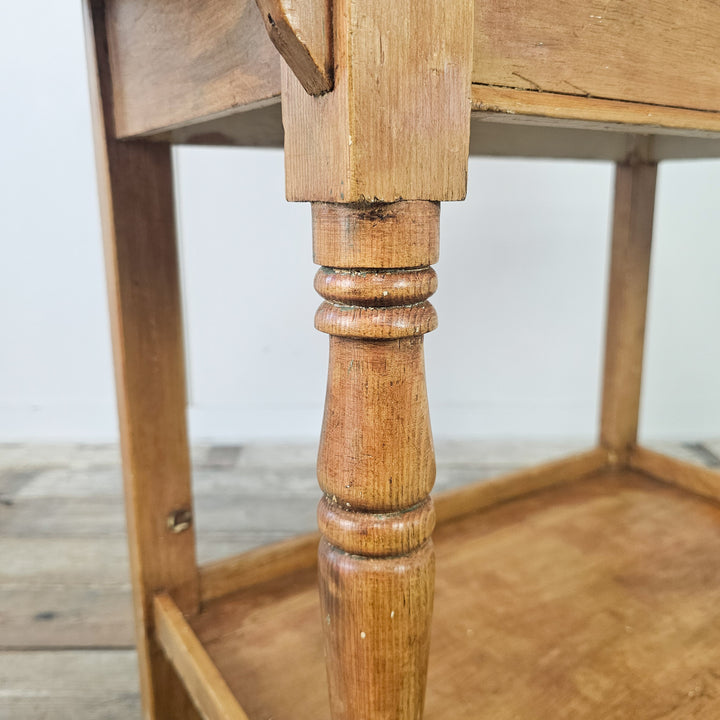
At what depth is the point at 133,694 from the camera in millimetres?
816

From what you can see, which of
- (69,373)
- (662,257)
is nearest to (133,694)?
(69,373)

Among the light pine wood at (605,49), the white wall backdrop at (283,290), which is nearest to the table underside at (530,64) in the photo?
the light pine wood at (605,49)

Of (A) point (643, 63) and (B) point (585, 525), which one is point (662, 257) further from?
(A) point (643, 63)

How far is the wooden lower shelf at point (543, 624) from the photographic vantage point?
61cm

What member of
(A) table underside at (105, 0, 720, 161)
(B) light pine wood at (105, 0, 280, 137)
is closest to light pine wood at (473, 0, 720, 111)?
(A) table underside at (105, 0, 720, 161)

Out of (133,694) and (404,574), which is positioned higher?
(404,574)

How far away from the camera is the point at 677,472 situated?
1.05 metres

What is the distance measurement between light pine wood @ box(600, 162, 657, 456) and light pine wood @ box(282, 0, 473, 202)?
738 millimetres

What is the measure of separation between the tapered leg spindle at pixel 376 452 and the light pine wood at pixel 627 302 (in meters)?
0.75

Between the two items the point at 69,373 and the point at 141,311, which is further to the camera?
the point at 69,373

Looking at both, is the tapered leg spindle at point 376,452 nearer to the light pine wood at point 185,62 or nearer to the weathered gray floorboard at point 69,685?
the light pine wood at point 185,62

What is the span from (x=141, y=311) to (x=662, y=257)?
50.1 inches

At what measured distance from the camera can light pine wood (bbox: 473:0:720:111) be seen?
1.27 ft

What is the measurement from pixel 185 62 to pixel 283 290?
3.57 ft
